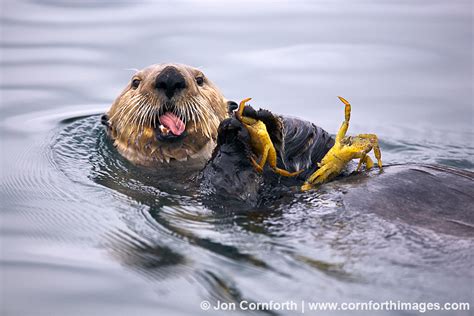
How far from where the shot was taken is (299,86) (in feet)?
27.9

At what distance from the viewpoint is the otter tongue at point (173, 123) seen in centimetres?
519

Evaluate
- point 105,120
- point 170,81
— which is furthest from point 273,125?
point 105,120

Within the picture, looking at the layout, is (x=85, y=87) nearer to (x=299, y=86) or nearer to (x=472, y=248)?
(x=299, y=86)

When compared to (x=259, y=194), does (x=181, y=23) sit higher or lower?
higher

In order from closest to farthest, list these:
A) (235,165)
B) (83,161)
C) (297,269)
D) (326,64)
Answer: (297,269), (235,165), (83,161), (326,64)

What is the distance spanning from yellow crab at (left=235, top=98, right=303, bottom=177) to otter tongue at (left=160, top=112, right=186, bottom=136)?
1.02 m

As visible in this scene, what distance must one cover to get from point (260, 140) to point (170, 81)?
109cm

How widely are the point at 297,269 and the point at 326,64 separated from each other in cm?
574

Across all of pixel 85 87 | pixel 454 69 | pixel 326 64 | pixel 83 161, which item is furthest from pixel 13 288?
pixel 454 69

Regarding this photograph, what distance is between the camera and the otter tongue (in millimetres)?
5188

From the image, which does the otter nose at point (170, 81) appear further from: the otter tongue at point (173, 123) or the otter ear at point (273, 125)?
the otter ear at point (273, 125)

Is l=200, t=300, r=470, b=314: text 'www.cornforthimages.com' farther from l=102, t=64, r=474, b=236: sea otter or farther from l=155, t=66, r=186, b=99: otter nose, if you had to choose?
l=155, t=66, r=186, b=99: otter nose

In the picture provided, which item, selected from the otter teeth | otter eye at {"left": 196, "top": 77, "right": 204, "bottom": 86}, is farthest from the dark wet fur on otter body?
otter eye at {"left": 196, "top": 77, "right": 204, "bottom": 86}

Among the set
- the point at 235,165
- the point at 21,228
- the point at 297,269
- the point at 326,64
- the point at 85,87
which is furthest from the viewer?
the point at 326,64
